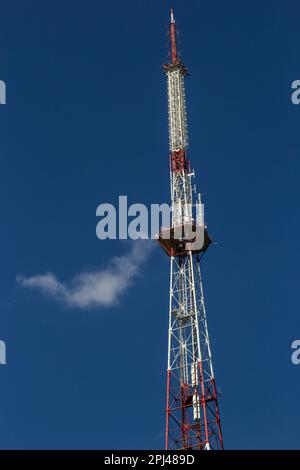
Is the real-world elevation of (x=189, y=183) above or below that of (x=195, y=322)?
above

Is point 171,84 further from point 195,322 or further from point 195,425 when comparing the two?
point 195,425

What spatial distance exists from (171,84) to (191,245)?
72.9 ft

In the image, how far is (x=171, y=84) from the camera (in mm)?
112750
